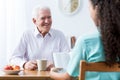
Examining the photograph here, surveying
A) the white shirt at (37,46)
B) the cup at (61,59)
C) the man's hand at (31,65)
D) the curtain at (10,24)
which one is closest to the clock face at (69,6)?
the curtain at (10,24)

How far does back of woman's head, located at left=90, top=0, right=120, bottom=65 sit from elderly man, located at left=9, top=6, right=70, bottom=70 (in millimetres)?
1330

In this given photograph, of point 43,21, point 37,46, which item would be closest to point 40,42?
point 37,46

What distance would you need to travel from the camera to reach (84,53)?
1.39m

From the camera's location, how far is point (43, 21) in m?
2.79

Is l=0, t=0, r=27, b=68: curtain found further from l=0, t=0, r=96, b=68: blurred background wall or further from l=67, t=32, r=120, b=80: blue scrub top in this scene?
l=67, t=32, r=120, b=80: blue scrub top

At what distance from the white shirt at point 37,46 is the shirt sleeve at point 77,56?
46.1 inches

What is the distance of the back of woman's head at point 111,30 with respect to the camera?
4.35 feet

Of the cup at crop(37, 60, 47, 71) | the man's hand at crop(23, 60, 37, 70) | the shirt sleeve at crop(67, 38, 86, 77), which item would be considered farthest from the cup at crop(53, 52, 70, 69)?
the shirt sleeve at crop(67, 38, 86, 77)

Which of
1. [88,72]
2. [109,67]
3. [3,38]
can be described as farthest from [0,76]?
[3,38]

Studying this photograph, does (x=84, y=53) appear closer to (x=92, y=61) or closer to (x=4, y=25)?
(x=92, y=61)

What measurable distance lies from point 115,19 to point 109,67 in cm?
22

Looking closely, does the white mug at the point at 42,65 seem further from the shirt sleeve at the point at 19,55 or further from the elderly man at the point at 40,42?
the elderly man at the point at 40,42

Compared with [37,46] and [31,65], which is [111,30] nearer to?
[31,65]

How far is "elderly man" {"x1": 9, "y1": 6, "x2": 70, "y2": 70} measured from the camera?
265 cm
